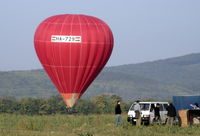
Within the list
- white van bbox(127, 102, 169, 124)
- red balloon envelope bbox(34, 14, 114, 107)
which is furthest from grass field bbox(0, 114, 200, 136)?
red balloon envelope bbox(34, 14, 114, 107)

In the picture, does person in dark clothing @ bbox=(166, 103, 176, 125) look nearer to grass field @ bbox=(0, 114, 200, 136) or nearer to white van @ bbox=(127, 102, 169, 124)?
white van @ bbox=(127, 102, 169, 124)

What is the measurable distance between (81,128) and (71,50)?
1490cm

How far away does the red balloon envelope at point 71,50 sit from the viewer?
5659cm

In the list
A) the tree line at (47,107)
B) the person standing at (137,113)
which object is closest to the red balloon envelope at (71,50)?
the person standing at (137,113)

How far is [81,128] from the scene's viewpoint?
4341 centimetres

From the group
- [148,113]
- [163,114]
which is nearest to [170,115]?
[148,113]

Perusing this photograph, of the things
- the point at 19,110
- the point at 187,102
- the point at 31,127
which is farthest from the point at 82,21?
the point at 19,110

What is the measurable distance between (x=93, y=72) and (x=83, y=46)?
2630mm

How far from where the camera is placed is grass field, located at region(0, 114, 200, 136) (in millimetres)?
34344

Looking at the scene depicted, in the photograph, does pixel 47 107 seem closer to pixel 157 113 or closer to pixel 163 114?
pixel 163 114

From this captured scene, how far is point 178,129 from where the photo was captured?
37.9 m

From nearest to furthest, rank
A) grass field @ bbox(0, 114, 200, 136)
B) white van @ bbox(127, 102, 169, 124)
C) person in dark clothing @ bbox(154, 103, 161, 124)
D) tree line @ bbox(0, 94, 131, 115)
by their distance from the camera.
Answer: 1. grass field @ bbox(0, 114, 200, 136)
2. person in dark clothing @ bbox(154, 103, 161, 124)
3. white van @ bbox(127, 102, 169, 124)
4. tree line @ bbox(0, 94, 131, 115)

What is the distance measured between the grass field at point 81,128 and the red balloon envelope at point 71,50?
5.51 m

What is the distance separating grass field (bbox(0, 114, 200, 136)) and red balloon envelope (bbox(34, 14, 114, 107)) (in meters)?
5.51
